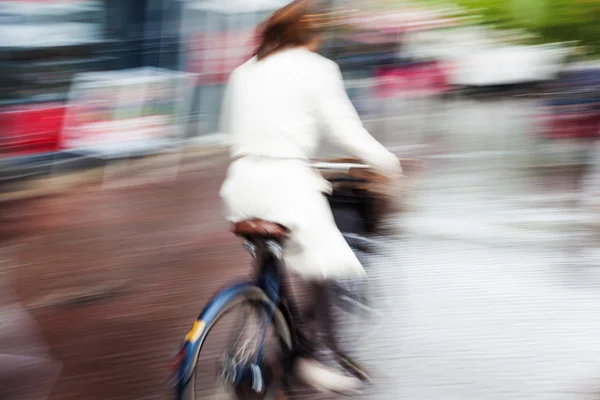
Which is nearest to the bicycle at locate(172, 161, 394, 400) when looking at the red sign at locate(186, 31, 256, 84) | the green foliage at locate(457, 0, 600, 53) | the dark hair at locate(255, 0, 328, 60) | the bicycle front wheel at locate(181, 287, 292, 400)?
the bicycle front wheel at locate(181, 287, 292, 400)

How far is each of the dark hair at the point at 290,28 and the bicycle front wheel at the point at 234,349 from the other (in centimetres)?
93

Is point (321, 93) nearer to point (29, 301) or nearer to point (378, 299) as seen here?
point (378, 299)

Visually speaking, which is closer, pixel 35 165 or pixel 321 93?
pixel 321 93

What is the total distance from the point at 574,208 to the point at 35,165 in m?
4.83

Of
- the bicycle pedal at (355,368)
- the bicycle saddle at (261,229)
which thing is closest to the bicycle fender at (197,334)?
the bicycle saddle at (261,229)

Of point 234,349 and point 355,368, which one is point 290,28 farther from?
point 355,368

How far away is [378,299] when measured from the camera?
405cm

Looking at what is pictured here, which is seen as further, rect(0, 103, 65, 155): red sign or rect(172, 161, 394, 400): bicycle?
rect(0, 103, 65, 155): red sign

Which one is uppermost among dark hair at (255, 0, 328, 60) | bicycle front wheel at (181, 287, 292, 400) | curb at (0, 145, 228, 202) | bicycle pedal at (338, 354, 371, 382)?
dark hair at (255, 0, 328, 60)

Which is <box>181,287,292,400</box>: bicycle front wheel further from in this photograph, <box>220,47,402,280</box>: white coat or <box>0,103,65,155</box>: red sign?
<box>0,103,65,155</box>: red sign

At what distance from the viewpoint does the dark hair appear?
3.38 metres

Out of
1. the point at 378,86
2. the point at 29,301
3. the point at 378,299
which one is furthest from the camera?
the point at 378,86

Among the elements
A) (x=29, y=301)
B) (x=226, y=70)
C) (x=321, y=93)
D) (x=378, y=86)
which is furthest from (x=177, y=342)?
(x=378, y=86)

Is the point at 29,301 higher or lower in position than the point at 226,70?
lower
